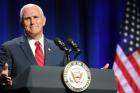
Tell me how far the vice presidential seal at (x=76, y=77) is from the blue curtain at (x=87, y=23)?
2248mm

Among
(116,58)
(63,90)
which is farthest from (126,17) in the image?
(63,90)

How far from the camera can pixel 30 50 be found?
223cm

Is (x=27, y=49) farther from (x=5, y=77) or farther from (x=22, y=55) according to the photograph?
(x=5, y=77)

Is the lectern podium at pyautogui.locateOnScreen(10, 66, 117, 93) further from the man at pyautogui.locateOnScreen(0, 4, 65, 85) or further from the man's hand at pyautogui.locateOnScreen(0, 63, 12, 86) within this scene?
the man at pyautogui.locateOnScreen(0, 4, 65, 85)

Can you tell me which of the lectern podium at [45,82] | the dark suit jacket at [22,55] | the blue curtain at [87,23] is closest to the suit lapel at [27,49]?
the dark suit jacket at [22,55]

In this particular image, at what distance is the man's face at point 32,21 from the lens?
7.53 feet

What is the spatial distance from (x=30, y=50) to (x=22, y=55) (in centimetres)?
5

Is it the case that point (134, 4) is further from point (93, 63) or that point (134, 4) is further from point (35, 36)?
point (35, 36)

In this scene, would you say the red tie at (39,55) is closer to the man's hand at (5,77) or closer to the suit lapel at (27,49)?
the suit lapel at (27,49)

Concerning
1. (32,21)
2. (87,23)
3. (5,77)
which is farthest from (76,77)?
(87,23)

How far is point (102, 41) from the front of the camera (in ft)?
14.8

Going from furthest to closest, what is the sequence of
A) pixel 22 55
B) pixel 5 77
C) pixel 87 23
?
pixel 87 23 < pixel 22 55 < pixel 5 77

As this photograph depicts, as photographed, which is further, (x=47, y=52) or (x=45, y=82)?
(x=47, y=52)

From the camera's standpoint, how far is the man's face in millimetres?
2295
